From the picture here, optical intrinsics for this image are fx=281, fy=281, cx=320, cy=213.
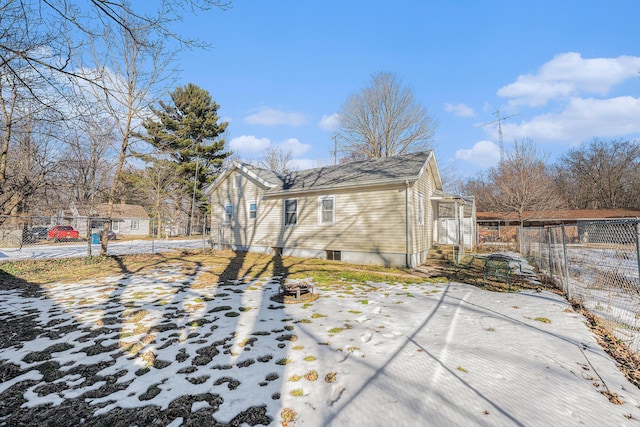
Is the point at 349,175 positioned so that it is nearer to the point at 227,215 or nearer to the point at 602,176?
the point at 227,215

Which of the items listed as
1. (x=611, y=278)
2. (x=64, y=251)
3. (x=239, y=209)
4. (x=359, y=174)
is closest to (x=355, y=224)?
(x=359, y=174)

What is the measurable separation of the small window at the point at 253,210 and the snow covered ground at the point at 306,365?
10189 mm

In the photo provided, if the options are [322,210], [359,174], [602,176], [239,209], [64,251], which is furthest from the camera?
[602,176]

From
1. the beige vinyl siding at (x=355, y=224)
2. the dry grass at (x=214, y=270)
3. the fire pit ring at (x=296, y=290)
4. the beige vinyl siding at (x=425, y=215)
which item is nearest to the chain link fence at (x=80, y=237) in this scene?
the dry grass at (x=214, y=270)

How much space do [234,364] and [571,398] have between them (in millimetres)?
3496

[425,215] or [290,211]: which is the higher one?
[290,211]

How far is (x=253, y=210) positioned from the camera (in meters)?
16.2

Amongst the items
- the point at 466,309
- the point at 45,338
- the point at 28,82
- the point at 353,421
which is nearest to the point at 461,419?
the point at 353,421

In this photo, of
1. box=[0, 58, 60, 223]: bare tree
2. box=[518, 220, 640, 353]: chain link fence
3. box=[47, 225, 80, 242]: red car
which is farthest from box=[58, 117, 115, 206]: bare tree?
box=[47, 225, 80, 242]: red car

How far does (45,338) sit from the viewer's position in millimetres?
4168

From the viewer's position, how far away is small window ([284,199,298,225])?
47.2 ft

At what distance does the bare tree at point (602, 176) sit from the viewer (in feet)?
122

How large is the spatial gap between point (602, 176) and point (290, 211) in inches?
1892

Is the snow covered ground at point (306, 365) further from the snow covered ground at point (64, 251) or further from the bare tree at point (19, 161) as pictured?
the snow covered ground at point (64, 251)
